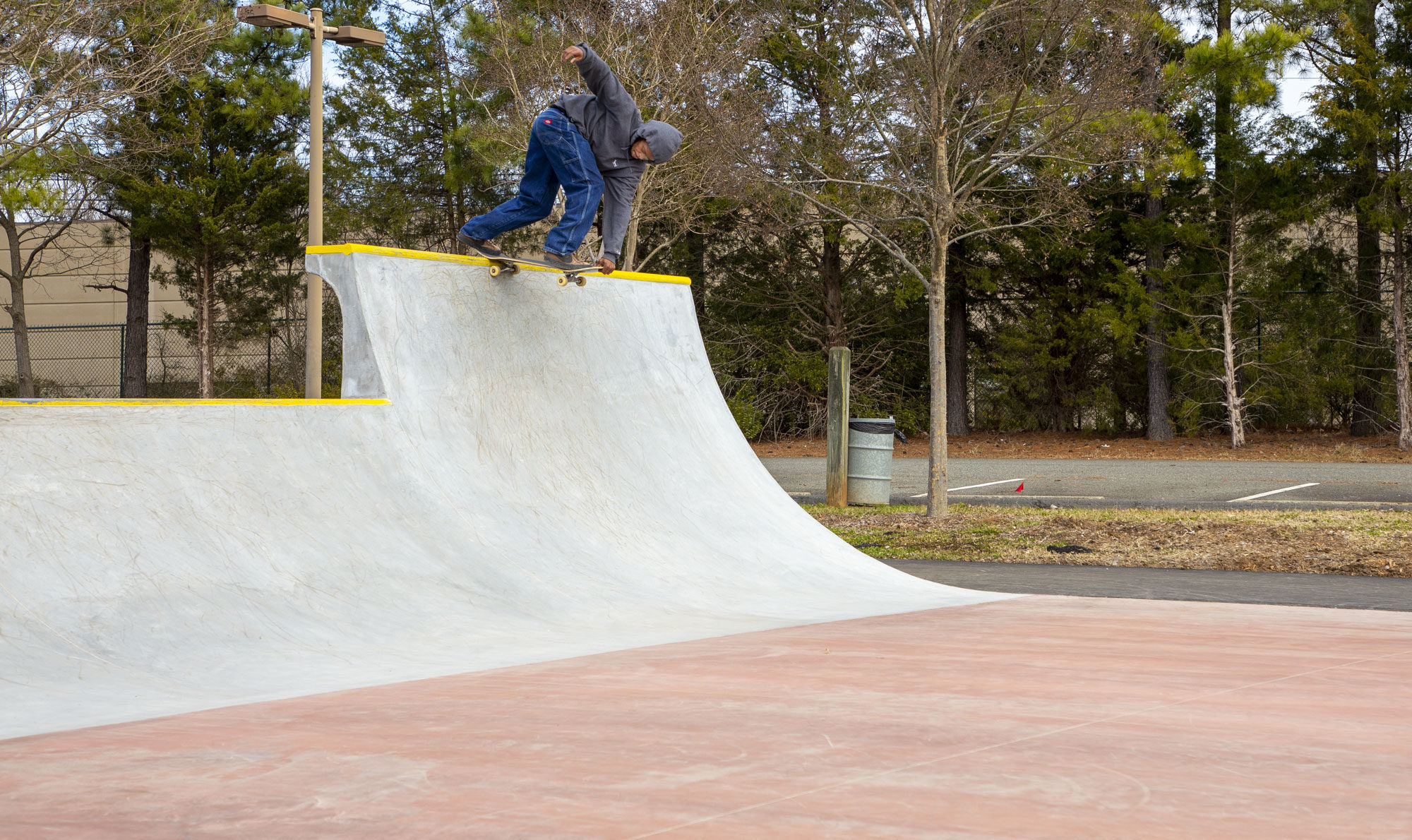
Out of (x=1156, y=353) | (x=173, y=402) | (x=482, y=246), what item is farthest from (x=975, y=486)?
(x=173, y=402)

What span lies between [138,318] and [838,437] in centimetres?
1911

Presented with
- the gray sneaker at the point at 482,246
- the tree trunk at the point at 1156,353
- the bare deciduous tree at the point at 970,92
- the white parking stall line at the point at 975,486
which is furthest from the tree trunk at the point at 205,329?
the gray sneaker at the point at 482,246

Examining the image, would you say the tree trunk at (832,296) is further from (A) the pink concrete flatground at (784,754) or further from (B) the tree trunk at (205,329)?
(A) the pink concrete flatground at (784,754)

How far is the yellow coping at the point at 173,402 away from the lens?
4.79 m

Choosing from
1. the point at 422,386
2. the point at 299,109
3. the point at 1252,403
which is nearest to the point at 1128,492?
the point at 1252,403

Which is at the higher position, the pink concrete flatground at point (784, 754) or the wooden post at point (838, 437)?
the wooden post at point (838, 437)

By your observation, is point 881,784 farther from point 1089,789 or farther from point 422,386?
point 422,386

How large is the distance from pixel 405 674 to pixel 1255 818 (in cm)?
282

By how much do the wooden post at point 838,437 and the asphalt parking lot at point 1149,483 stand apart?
0.91 metres

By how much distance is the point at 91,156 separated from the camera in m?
20.5

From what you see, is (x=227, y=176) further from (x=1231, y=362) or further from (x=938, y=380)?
(x=1231, y=362)

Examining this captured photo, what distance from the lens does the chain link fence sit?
28.2m

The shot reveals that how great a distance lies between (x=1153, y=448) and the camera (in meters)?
23.8

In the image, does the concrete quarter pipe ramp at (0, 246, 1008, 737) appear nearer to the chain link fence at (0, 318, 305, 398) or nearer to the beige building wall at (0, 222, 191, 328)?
the chain link fence at (0, 318, 305, 398)
